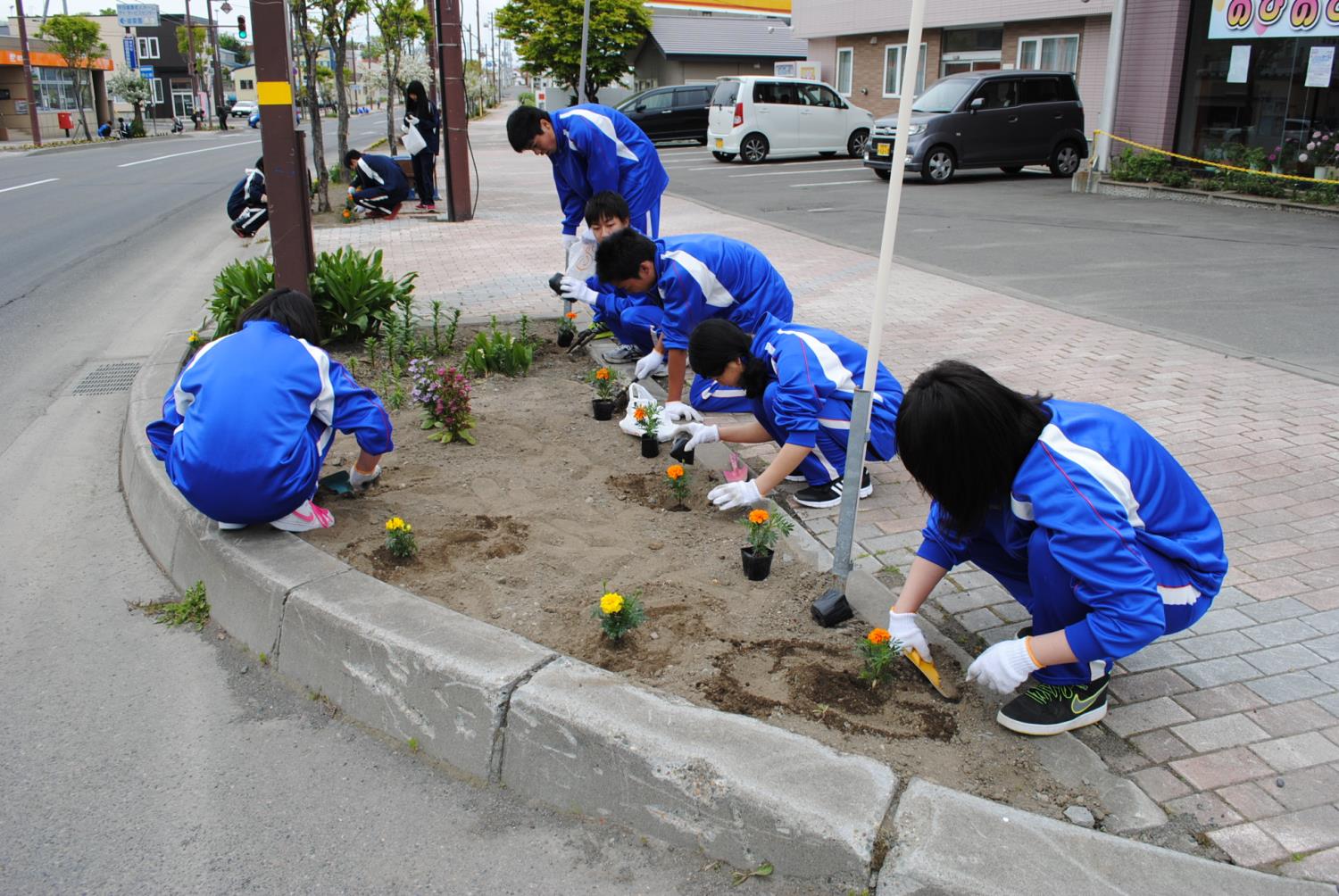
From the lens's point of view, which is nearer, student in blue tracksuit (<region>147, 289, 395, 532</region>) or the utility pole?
student in blue tracksuit (<region>147, 289, 395, 532</region>)

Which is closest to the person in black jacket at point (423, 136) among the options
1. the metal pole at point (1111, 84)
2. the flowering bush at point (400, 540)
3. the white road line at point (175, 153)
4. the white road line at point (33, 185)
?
the white road line at point (33, 185)

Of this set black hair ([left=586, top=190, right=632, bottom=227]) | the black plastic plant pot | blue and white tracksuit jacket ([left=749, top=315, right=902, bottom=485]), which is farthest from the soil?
black hair ([left=586, top=190, right=632, bottom=227])

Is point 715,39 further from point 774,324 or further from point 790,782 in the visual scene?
point 790,782

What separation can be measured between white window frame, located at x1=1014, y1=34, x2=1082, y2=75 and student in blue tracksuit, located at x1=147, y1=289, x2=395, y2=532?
2033 centimetres

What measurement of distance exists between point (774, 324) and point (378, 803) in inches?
110

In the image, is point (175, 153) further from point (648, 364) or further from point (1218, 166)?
point (648, 364)

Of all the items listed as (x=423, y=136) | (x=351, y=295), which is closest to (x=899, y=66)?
(x=423, y=136)

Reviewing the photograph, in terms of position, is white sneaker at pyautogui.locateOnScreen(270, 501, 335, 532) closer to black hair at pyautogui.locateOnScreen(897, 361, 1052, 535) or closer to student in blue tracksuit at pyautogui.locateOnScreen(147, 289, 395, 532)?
student in blue tracksuit at pyautogui.locateOnScreen(147, 289, 395, 532)

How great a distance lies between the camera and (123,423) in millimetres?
6039

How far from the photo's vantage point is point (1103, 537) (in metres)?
2.46

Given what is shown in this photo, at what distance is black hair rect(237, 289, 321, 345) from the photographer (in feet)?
13.1

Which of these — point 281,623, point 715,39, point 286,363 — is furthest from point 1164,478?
point 715,39

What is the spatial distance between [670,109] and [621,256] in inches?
966

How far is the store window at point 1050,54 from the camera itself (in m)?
21.1
